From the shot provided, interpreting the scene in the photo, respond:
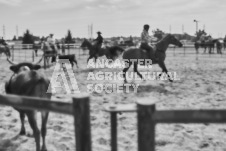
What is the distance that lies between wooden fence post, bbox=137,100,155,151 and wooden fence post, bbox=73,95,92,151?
0.52 m

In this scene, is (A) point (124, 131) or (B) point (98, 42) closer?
(A) point (124, 131)

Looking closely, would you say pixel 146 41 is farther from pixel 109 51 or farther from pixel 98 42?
pixel 98 42

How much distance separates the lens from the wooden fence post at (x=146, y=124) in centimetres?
201

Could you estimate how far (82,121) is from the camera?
229 cm

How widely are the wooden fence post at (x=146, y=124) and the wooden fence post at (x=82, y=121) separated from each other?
1.70 feet

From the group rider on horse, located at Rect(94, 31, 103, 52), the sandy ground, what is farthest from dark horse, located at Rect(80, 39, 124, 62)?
the sandy ground

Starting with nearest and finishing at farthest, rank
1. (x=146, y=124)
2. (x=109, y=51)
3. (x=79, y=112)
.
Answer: (x=146, y=124)
(x=79, y=112)
(x=109, y=51)

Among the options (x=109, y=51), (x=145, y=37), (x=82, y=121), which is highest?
(x=145, y=37)

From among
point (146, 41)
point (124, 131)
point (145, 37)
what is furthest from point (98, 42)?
point (124, 131)

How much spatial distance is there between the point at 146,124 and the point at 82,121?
2.01 feet

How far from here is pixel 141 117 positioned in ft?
6.68

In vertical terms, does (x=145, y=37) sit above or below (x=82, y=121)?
above

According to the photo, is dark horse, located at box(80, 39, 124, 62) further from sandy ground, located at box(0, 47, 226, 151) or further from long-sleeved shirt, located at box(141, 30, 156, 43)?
sandy ground, located at box(0, 47, 226, 151)

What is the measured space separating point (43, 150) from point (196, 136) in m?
2.63
